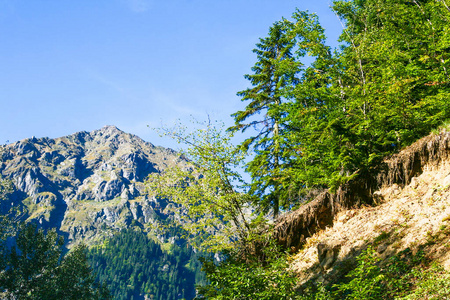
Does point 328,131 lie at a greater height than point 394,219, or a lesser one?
greater

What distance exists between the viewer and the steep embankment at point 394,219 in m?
7.47

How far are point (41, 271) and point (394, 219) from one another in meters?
34.4

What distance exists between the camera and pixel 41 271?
3077 centimetres

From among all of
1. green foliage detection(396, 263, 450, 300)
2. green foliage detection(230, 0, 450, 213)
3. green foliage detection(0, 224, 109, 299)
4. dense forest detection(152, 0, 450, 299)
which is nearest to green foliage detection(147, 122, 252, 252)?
dense forest detection(152, 0, 450, 299)

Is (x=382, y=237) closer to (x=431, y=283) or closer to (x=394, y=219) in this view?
(x=394, y=219)

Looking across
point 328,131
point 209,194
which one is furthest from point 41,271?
point 328,131

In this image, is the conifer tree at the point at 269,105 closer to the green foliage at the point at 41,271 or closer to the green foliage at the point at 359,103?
the green foliage at the point at 359,103

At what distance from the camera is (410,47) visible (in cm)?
1420

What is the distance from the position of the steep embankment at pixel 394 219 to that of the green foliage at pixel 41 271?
94.3ft

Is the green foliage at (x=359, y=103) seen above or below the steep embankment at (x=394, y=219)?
above

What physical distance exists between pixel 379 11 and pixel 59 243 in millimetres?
38831

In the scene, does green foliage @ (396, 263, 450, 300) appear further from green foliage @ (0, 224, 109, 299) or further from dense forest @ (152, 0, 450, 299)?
green foliage @ (0, 224, 109, 299)

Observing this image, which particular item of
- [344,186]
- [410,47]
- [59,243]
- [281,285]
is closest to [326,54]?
[410,47]

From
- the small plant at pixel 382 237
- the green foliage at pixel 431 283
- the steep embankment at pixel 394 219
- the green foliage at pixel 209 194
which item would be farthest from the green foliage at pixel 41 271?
the green foliage at pixel 431 283
